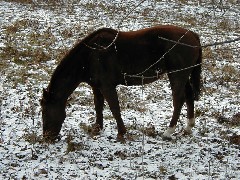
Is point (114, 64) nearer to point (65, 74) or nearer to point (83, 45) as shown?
point (83, 45)

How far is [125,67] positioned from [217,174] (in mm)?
2377

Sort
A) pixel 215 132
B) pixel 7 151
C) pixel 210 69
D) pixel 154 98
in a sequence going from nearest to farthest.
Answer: pixel 7 151 < pixel 215 132 < pixel 154 98 < pixel 210 69

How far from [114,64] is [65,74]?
2.86ft

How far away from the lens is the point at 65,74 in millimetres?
6398

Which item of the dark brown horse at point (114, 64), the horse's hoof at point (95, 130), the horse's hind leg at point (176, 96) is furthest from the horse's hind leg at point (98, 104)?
the horse's hind leg at point (176, 96)

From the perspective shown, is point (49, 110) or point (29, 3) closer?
point (49, 110)

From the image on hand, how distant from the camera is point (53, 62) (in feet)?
35.5

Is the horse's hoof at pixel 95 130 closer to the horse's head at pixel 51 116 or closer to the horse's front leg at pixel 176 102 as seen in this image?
the horse's head at pixel 51 116

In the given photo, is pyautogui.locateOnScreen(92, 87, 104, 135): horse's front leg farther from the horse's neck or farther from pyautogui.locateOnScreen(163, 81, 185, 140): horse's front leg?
pyautogui.locateOnScreen(163, 81, 185, 140): horse's front leg

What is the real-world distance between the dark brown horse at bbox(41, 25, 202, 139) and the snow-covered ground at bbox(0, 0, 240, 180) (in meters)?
0.50

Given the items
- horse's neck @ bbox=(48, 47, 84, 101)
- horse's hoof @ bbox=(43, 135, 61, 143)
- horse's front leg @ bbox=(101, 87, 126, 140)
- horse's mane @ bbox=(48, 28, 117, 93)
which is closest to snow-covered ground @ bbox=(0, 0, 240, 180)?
horse's hoof @ bbox=(43, 135, 61, 143)

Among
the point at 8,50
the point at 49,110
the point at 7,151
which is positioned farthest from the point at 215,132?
the point at 8,50

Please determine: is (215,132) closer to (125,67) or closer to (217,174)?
(217,174)

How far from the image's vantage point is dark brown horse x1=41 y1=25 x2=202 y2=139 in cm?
636
